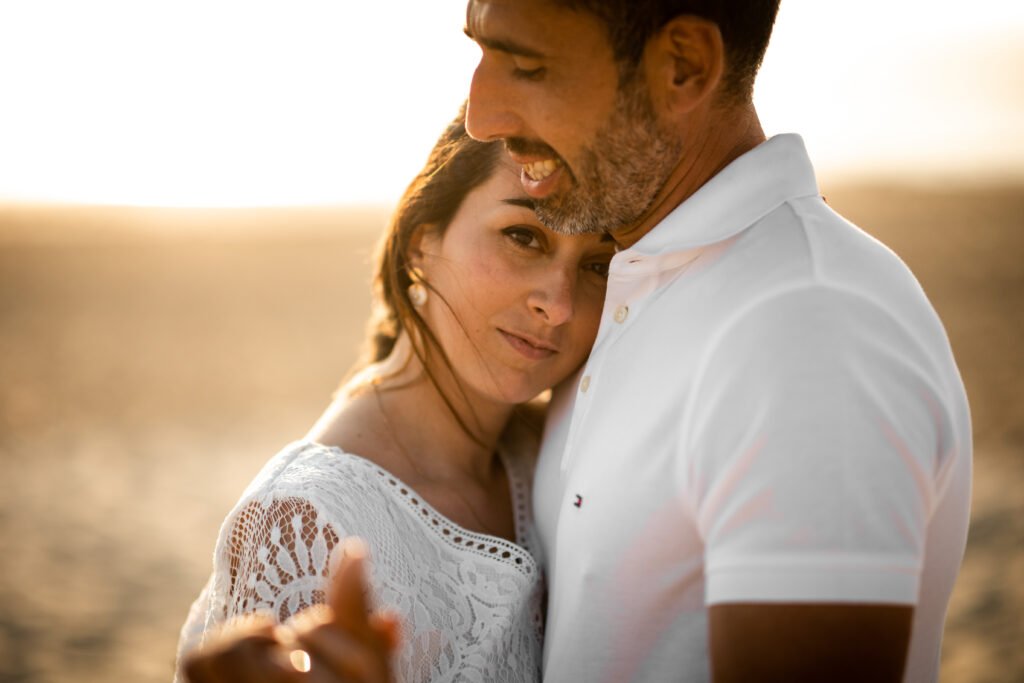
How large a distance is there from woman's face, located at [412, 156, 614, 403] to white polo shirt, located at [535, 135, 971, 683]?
Answer: 46cm

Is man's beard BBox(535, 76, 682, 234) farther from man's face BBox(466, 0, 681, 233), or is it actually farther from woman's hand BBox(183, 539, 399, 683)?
woman's hand BBox(183, 539, 399, 683)

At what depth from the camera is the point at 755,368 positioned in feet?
5.17

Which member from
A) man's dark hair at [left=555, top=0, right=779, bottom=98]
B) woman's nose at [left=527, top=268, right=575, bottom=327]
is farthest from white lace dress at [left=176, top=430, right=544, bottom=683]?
man's dark hair at [left=555, top=0, right=779, bottom=98]

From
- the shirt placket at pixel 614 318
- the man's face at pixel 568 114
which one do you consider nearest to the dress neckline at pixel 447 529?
the shirt placket at pixel 614 318

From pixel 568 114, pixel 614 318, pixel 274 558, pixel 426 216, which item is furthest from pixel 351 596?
pixel 426 216

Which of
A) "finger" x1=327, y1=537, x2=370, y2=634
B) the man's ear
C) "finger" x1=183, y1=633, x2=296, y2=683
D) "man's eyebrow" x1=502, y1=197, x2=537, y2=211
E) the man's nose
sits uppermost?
the man's ear

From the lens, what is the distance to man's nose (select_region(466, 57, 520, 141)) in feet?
6.99

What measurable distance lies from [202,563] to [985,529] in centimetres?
636

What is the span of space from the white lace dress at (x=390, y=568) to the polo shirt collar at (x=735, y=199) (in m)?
0.95

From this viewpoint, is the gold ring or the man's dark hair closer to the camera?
the gold ring

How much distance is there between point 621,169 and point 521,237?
A: 2.22ft

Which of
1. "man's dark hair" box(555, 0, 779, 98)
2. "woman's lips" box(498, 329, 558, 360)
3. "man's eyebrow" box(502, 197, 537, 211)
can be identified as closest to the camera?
"man's dark hair" box(555, 0, 779, 98)

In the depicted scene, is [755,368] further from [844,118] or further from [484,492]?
[844,118]

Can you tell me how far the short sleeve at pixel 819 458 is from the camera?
145 cm
